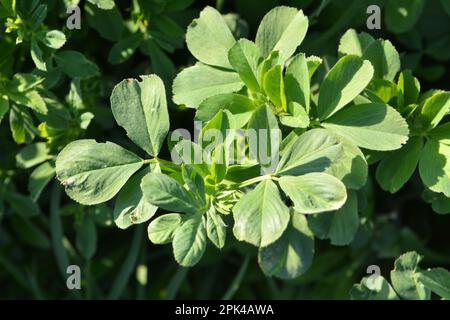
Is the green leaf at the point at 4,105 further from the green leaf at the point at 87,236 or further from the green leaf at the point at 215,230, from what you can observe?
the green leaf at the point at 215,230

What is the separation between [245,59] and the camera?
103 cm

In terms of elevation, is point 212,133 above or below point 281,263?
above

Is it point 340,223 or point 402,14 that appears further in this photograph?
point 402,14

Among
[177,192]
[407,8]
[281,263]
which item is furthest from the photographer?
[407,8]

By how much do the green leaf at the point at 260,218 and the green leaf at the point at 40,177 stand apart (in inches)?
18.1

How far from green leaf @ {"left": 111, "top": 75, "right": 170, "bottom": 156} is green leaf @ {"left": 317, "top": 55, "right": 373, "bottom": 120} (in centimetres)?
25

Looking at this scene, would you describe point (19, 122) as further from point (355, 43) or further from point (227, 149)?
point (355, 43)

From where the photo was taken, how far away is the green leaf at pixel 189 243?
0.92 m

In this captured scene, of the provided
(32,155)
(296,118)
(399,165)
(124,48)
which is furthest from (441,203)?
(32,155)

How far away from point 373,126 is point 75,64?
0.54 metres
